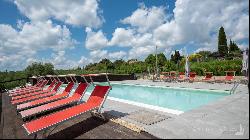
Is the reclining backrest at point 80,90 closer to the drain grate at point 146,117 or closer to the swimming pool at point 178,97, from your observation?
the drain grate at point 146,117

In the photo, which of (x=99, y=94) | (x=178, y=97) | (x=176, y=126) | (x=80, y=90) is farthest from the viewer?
(x=178, y=97)

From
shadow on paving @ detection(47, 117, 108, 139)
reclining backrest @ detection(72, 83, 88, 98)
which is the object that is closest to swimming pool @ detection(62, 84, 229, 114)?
reclining backrest @ detection(72, 83, 88, 98)

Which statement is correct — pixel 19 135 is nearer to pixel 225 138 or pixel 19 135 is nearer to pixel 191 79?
pixel 225 138

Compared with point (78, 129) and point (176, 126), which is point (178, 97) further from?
point (78, 129)

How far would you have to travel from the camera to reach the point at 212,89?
11.9m

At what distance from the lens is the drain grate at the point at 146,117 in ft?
17.1

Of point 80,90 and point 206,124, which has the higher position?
point 80,90

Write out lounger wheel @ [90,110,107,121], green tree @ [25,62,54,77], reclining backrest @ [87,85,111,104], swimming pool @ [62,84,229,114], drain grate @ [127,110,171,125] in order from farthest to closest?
green tree @ [25,62,54,77]
swimming pool @ [62,84,229,114]
reclining backrest @ [87,85,111,104]
lounger wheel @ [90,110,107,121]
drain grate @ [127,110,171,125]

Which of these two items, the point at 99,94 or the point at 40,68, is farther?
the point at 40,68

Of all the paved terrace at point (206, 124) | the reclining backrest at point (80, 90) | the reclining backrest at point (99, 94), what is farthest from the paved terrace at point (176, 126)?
the reclining backrest at point (80, 90)

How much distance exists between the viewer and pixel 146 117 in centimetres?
561

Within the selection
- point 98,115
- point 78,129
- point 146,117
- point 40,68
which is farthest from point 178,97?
point 40,68

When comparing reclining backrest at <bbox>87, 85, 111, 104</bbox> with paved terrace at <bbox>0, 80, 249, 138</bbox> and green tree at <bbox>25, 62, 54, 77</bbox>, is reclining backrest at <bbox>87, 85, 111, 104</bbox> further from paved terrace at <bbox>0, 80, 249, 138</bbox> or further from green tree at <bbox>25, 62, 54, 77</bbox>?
green tree at <bbox>25, 62, 54, 77</bbox>

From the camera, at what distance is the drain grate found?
521 cm
